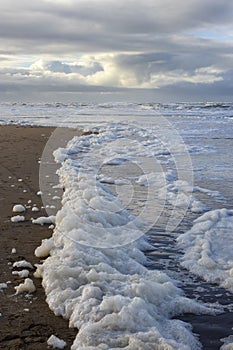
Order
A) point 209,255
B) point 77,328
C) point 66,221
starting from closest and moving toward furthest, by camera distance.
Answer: point 77,328 < point 209,255 < point 66,221

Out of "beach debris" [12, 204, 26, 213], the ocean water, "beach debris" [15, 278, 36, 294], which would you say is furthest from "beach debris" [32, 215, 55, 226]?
"beach debris" [15, 278, 36, 294]

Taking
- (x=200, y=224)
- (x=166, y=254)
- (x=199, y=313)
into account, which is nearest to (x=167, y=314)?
(x=199, y=313)

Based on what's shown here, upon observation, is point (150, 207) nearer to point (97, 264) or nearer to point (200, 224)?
point (200, 224)

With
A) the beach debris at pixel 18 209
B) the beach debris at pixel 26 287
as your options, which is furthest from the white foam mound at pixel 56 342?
the beach debris at pixel 18 209

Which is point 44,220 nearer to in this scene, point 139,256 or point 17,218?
point 17,218

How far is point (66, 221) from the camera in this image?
6.12m

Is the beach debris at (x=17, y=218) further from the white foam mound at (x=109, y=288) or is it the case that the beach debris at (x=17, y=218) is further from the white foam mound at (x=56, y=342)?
the white foam mound at (x=56, y=342)

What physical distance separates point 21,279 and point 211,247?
2615 millimetres

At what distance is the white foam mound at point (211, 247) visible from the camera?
506cm

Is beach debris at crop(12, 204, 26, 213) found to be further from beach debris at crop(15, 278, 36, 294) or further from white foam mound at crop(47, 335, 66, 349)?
white foam mound at crop(47, 335, 66, 349)

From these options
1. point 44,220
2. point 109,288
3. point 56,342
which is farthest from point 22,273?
point 44,220

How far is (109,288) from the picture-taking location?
4.39 metres

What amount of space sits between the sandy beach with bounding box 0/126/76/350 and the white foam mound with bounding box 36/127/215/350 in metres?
0.14

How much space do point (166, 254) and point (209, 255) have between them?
0.54 meters
